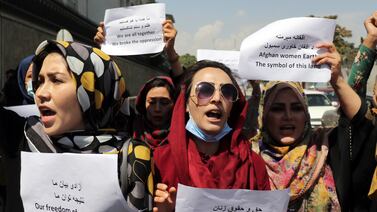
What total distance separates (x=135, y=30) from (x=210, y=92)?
124 centimetres

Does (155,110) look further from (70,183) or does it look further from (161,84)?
(70,183)

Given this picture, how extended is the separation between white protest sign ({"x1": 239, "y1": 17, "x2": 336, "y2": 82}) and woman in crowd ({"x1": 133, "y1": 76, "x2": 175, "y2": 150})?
1.15 m

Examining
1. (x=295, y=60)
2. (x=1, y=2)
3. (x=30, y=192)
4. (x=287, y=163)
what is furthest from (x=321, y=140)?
(x=1, y=2)

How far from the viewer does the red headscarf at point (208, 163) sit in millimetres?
2072

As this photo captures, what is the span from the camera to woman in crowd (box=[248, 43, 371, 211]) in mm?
2248

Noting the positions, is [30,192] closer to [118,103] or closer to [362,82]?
[118,103]

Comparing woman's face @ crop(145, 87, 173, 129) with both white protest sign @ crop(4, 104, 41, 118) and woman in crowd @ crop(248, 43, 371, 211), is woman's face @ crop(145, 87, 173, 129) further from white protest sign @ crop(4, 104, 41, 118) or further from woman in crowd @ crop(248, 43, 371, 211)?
white protest sign @ crop(4, 104, 41, 118)

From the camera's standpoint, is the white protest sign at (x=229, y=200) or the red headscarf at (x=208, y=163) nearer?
the white protest sign at (x=229, y=200)

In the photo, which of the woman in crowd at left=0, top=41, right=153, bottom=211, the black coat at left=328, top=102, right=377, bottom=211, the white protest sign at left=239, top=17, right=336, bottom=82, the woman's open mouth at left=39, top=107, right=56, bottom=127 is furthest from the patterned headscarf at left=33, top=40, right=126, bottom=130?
the black coat at left=328, top=102, right=377, bottom=211

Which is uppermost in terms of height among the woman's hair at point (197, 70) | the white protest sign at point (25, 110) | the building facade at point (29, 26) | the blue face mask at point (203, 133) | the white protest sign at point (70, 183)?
the building facade at point (29, 26)

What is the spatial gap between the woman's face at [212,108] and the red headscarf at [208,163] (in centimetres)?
7

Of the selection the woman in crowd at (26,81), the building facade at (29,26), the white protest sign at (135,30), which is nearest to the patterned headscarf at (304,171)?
the white protest sign at (135,30)

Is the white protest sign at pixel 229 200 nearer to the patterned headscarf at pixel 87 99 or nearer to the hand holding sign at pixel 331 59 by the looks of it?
the patterned headscarf at pixel 87 99

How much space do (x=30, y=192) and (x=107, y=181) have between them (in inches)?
13.6
